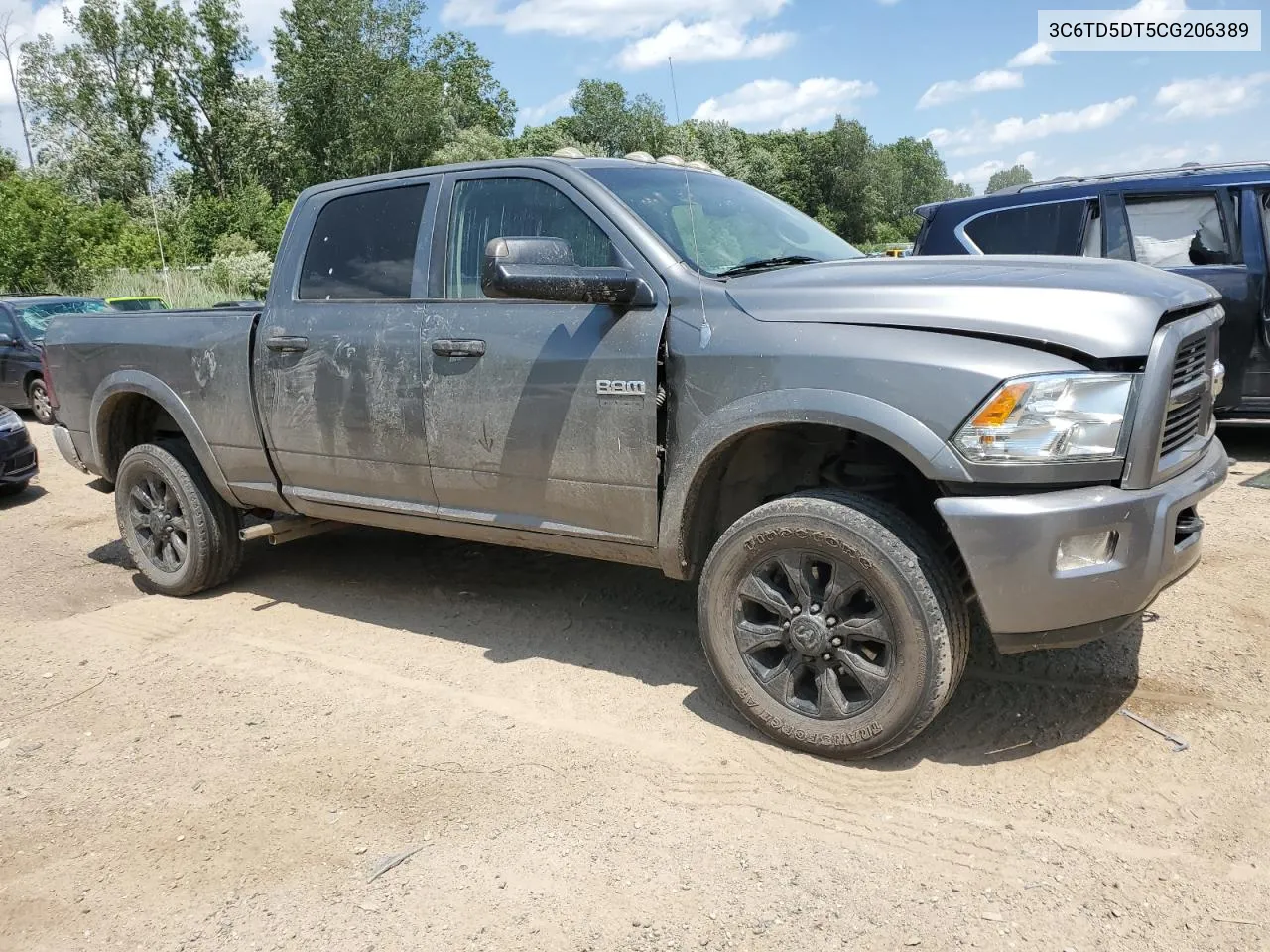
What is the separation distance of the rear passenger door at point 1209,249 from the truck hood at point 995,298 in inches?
168

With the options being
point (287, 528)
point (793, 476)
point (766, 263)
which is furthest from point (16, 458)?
point (793, 476)

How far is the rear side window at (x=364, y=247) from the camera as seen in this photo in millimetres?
4352

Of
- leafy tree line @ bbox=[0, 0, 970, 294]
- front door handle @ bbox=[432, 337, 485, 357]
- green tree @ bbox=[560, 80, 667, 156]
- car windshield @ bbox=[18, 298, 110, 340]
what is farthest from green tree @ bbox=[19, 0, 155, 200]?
front door handle @ bbox=[432, 337, 485, 357]

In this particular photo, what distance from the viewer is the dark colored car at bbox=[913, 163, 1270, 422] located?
23.4 feet

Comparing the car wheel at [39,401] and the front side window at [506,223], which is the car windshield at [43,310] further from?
the front side window at [506,223]

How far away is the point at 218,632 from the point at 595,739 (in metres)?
2.35

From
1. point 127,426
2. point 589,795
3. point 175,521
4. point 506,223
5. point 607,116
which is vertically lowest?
point 589,795

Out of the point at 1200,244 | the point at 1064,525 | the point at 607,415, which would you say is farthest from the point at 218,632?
the point at 1200,244

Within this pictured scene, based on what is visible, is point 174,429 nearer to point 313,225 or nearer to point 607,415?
point 313,225

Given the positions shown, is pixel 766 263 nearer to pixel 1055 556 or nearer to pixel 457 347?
pixel 457 347

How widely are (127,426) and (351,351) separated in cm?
217

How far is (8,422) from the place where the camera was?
8555 millimetres

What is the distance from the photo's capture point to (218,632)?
16.1 ft

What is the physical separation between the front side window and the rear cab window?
5.12m
